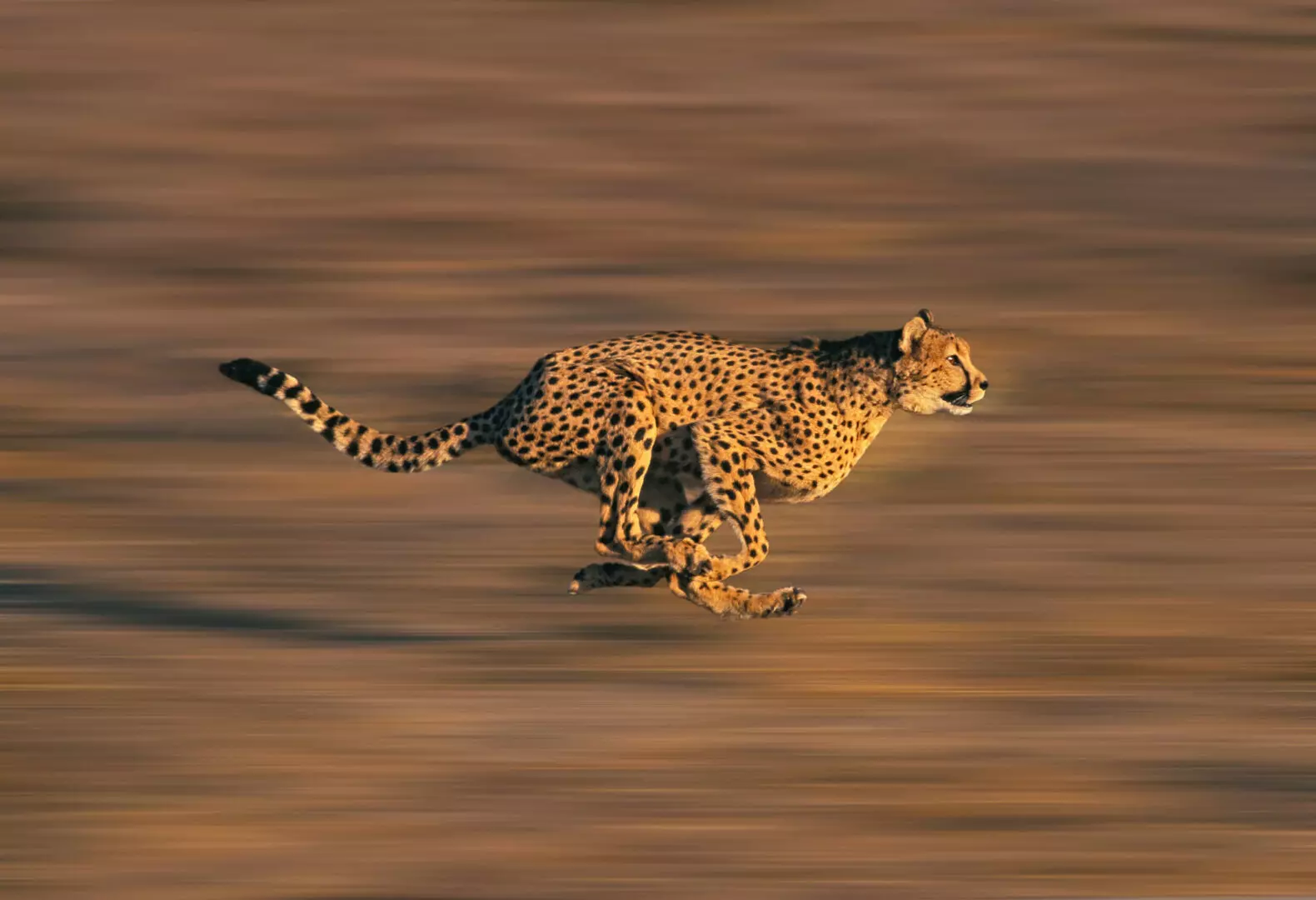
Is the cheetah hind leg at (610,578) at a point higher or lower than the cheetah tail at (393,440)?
lower

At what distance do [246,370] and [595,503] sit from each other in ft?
8.40

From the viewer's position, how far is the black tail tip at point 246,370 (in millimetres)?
6430

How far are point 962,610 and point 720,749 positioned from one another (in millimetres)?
1629

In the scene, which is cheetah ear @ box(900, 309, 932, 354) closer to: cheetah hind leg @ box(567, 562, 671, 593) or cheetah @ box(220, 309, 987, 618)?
cheetah @ box(220, 309, 987, 618)

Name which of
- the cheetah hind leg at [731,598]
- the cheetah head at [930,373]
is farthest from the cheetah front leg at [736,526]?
the cheetah head at [930,373]

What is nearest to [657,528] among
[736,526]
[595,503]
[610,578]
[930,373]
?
[610,578]

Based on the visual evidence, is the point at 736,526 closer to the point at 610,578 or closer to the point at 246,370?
the point at 610,578

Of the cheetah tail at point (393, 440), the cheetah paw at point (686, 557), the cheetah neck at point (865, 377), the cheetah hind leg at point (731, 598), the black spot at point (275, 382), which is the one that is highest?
the cheetah neck at point (865, 377)

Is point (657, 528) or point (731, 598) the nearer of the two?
point (731, 598)

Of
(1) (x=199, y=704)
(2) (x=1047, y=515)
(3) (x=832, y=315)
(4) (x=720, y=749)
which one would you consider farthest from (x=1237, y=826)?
(3) (x=832, y=315)

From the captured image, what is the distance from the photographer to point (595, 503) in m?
8.82

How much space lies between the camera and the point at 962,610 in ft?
24.1

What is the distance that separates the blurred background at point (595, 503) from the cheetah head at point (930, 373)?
0.71m

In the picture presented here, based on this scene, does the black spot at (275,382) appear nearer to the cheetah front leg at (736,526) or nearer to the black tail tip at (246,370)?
the black tail tip at (246,370)
